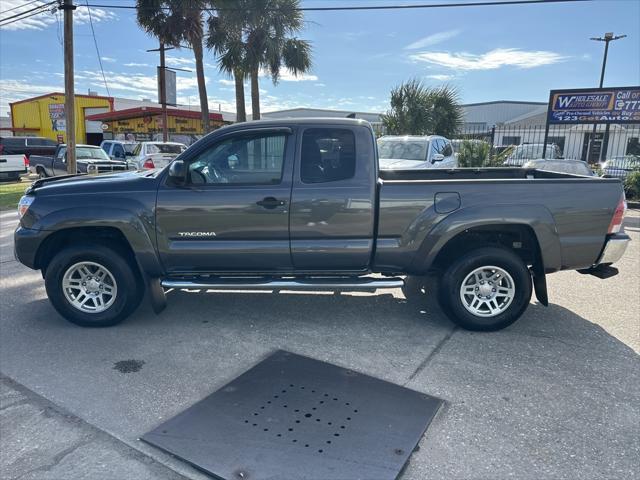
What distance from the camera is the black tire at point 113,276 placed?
Result: 4402 mm

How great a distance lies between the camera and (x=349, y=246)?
4336 mm

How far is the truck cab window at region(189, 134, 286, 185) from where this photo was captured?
171 inches

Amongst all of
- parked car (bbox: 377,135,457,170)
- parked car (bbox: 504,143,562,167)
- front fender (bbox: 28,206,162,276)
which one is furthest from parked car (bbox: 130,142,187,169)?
parked car (bbox: 504,143,562,167)

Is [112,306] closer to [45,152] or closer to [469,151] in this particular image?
[469,151]

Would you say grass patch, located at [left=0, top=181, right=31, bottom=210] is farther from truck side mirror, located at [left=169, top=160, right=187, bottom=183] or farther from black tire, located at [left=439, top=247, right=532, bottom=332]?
black tire, located at [left=439, top=247, right=532, bottom=332]

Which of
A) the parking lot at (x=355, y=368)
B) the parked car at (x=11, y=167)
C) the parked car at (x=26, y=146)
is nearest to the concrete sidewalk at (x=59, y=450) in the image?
the parking lot at (x=355, y=368)

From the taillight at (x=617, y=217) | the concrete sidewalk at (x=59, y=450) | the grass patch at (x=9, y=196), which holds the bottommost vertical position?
the grass patch at (x=9, y=196)

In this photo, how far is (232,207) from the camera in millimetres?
4270

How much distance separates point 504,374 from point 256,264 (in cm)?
236

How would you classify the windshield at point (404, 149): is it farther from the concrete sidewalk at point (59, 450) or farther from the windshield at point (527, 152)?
the concrete sidewalk at point (59, 450)

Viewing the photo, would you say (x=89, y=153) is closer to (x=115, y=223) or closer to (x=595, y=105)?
(x=115, y=223)

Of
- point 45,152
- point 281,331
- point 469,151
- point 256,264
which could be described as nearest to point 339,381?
point 281,331

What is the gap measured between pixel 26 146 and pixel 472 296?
3116 cm

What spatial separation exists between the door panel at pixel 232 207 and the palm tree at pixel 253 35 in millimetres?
15059
